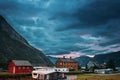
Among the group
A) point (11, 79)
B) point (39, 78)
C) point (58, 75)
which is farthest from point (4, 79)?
point (58, 75)

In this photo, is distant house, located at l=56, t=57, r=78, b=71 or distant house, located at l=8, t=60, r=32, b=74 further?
distant house, located at l=56, t=57, r=78, b=71

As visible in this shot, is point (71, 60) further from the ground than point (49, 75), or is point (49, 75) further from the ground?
point (71, 60)

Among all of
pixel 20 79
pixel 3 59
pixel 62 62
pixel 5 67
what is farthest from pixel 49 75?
pixel 3 59

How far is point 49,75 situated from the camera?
66.8 meters

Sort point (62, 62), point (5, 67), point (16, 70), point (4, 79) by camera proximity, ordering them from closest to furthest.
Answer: point (4, 79) < point (16, 70) < point (5, 67) < point (62, 62)

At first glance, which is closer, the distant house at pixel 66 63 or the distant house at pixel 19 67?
the distant house at pixel 19 67

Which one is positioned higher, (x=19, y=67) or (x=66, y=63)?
(x=66, y=63)

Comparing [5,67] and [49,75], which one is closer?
[49,75]

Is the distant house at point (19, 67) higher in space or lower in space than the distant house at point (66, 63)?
lower

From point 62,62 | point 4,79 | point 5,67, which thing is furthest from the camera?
point 62,62

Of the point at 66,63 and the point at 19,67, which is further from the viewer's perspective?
the point at 66,63

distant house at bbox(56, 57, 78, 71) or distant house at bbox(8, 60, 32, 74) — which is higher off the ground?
distant house at bbox(56, 57, 78, 71)

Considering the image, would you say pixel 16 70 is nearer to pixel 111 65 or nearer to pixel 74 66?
pixel 74 66

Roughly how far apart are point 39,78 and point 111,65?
358 ft
